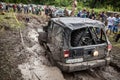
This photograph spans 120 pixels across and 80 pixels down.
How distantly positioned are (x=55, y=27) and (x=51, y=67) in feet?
5.45

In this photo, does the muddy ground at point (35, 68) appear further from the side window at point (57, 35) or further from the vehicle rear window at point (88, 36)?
the vehicle rear window at point (88, 36)

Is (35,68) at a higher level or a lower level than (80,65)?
lower

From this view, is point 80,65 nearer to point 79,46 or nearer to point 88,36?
point 79,46

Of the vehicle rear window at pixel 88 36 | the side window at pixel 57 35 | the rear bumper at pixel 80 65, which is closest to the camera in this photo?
the rear bumper at pixel 80 65

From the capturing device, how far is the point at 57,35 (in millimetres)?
8102

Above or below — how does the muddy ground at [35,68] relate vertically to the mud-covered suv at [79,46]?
below

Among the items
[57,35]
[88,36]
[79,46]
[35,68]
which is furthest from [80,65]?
[35,68]

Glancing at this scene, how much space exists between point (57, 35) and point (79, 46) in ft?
3.89

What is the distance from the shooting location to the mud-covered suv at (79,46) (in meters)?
7.19

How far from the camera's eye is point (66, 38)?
727cm

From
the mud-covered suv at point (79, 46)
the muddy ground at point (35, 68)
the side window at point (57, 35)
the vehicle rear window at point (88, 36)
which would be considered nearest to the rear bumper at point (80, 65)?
the mud-covered suv at point (79, 46)

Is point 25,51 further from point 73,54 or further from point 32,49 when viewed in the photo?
point 73,54

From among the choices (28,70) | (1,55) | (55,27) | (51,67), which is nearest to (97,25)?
(55,27)

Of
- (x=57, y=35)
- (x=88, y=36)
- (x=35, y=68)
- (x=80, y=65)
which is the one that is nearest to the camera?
(x=80, y=65)
